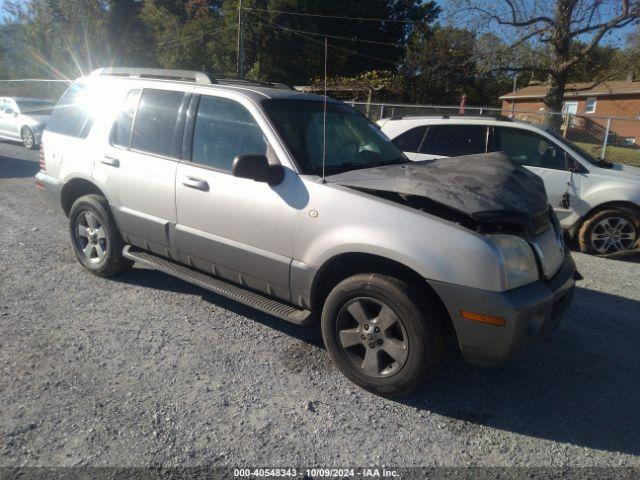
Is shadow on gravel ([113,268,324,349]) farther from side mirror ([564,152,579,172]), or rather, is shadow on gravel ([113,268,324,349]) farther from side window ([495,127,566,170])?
side mirror ([564,152,579,172])

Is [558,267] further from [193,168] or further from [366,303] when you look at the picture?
[193,168]

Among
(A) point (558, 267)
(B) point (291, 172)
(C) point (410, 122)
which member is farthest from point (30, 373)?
(C) point (410, 122)

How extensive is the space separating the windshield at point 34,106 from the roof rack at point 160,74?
12338 mm

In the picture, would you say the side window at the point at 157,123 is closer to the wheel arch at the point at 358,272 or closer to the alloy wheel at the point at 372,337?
the wheel arch at the point at 358,272

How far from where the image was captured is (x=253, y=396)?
3.11 m

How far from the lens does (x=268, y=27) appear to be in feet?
99.1

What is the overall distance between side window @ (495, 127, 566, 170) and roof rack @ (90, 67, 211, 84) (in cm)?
448

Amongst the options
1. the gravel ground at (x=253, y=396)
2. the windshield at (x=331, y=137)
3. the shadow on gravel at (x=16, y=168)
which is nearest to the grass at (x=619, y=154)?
the gravel ground at (x=253, y=396)

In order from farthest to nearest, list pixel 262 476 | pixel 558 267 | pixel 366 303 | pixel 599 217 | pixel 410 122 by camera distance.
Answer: pixel 410 122
pixel 599 217
pixel 558 267
pixel 366 303
pixel 262 476

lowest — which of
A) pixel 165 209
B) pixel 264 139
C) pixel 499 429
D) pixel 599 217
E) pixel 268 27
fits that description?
pixel 499 429

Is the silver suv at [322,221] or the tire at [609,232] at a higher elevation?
the silver suv at [322,221]

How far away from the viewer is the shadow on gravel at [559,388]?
293 cm

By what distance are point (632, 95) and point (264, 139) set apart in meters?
39.8

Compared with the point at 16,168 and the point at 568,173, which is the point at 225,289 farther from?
the point at 16,168
